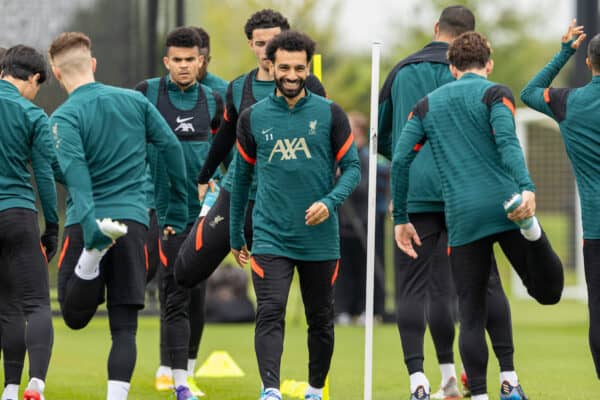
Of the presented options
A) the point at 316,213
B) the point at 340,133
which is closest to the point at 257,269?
the point at 316,213

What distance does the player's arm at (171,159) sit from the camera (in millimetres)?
7062

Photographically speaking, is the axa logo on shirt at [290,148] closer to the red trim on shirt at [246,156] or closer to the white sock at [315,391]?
the red trim on shirt at [246,156]

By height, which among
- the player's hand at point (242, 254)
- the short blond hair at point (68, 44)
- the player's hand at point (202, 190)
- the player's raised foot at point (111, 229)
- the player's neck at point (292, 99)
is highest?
the short blond hair at point (68, 44)

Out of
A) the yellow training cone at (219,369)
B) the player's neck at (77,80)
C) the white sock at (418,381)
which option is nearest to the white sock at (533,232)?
the white sock at (418,381)

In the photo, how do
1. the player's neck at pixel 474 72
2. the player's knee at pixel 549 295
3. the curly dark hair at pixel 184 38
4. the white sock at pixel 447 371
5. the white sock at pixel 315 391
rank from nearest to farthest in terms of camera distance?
the player's knee at pixel 549 295
the player's neck at pixel 474 72
the white sock at pixel 315 391
the white sock at pixel 447 371
the curly dark hair at pixel 184 38

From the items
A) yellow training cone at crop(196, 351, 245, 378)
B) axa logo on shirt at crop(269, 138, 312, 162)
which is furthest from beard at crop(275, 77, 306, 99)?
yellow training cone at crop(196, 351, 245, 378)

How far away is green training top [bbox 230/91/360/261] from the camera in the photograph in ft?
23.5

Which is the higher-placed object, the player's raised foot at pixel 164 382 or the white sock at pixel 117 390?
Answer: the white sock at pixel 117 390

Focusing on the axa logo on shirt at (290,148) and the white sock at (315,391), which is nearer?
the axa logo on shirt at (290,148)

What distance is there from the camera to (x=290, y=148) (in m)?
7.14

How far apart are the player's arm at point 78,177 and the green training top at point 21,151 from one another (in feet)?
2.21

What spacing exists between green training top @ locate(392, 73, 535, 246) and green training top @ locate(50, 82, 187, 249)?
5.25 ft

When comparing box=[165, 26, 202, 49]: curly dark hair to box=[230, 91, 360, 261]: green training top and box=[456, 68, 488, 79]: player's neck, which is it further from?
box=[456, 68, 488, 79]: player's neck

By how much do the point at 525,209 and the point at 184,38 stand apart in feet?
9.79
